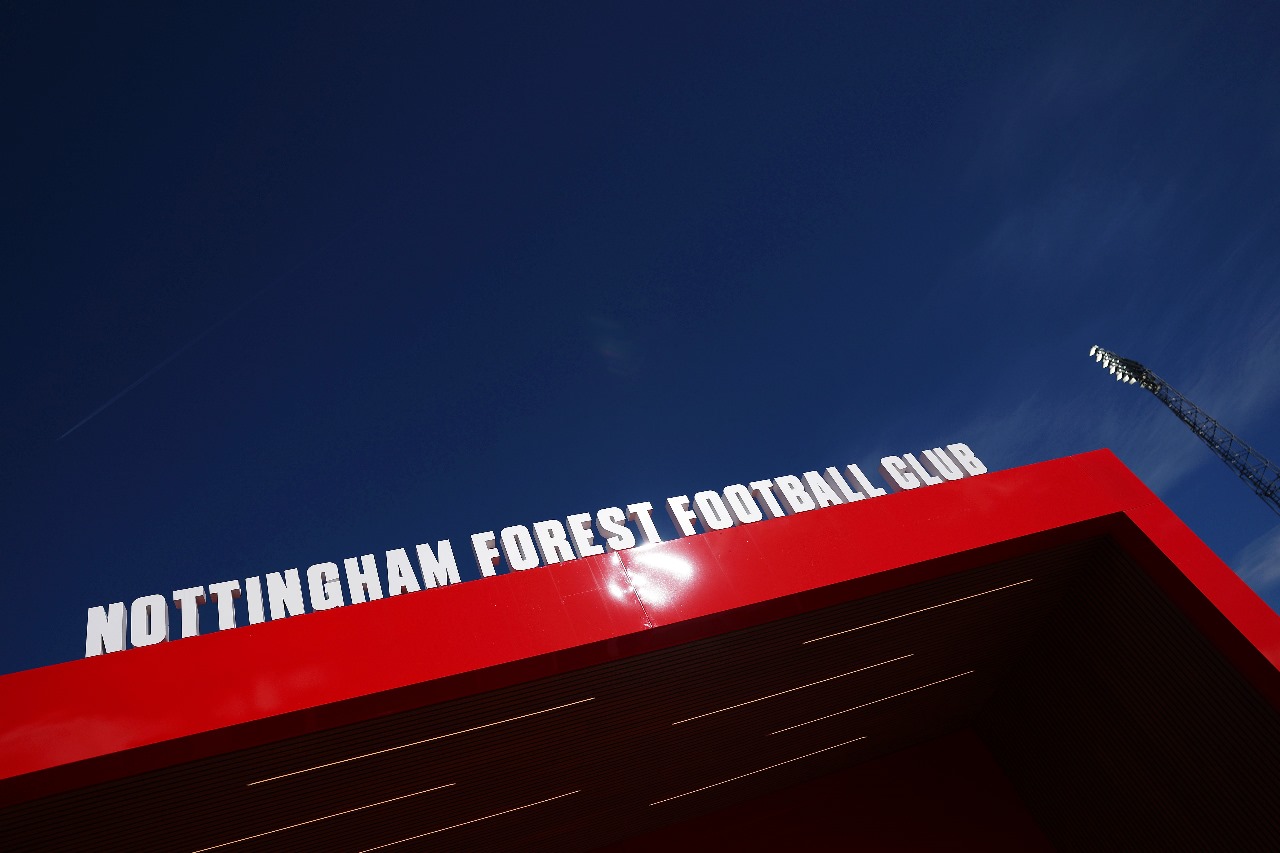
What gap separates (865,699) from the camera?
1118 centimetres

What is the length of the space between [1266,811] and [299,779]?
10.5 metres

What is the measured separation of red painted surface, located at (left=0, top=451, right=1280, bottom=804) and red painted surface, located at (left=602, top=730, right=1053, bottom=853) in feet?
17.1

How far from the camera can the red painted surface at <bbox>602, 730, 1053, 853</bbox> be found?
38.4 ft

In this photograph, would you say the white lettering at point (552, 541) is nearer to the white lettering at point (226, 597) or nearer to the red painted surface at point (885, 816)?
the white lettering at point (226, 597)

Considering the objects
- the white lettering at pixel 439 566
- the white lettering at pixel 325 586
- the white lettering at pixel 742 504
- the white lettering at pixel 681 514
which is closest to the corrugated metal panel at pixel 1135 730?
the white lettering at pixel 742 504

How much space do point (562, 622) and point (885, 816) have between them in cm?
735

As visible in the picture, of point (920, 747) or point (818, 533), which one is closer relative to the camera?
point (818, 533)

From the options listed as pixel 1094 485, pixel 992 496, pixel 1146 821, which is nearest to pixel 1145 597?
pixel 1094 485

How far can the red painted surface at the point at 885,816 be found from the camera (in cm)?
1170

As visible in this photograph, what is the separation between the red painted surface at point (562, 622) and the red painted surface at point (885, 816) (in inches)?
205

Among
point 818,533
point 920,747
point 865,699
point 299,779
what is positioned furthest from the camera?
point 920,747

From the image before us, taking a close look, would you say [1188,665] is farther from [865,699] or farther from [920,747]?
[920,747]

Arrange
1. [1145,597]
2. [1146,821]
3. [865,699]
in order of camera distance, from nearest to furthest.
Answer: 1. [1145,597]
2. [1146,821]
3. [865,699]

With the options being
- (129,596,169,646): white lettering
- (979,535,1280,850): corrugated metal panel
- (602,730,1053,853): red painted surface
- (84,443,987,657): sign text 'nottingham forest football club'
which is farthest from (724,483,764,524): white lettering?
(129,596,169,646): white lettering
